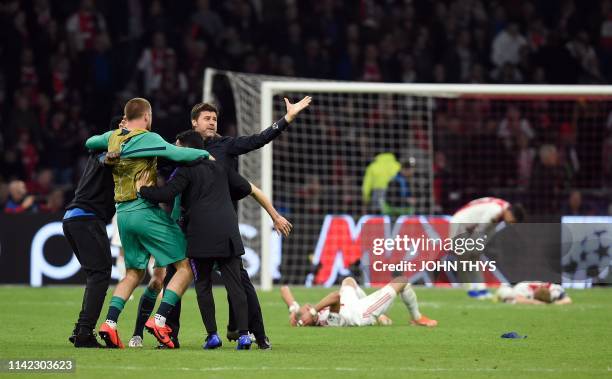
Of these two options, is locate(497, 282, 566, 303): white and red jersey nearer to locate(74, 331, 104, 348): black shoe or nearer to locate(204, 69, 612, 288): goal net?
locate(204, 69, 612, 288): goal net

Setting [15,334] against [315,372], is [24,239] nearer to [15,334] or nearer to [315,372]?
[15,334]

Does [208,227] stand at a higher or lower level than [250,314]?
higher

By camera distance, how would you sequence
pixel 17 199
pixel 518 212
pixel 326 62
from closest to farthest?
1. pixel 518 212
2. pixel 17 199
3. pixel 326 62

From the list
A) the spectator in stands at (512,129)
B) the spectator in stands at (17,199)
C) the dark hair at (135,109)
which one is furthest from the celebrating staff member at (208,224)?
the spectator in stands at (512,129)

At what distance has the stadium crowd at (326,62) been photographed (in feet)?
73.3

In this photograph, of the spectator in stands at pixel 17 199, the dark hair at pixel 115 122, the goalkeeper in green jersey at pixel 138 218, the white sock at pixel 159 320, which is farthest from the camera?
the spectator in stands at pixel 17 199

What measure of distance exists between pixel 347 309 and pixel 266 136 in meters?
3.51

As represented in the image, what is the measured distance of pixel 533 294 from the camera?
1681cm

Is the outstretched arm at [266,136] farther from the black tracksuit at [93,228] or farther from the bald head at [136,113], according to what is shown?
the black tracksuit at [93,228]

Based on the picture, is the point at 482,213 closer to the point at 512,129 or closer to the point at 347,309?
the point at 347,309

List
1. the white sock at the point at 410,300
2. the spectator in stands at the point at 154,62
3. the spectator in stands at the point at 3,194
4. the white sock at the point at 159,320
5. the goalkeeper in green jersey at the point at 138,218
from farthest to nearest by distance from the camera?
the spectator in stands at the point at 154,62 < the spectator in stands at the point at 3,194 < the white sock at the point at 410,300 < the goalkeeper in green jersey at the point at 138,218 < the white sock at the point at 159,320

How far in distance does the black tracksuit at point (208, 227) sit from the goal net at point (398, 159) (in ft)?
27.3

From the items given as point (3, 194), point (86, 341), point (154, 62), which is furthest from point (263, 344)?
point (154, 62)

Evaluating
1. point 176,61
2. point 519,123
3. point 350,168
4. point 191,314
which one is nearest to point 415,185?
point 350,168
